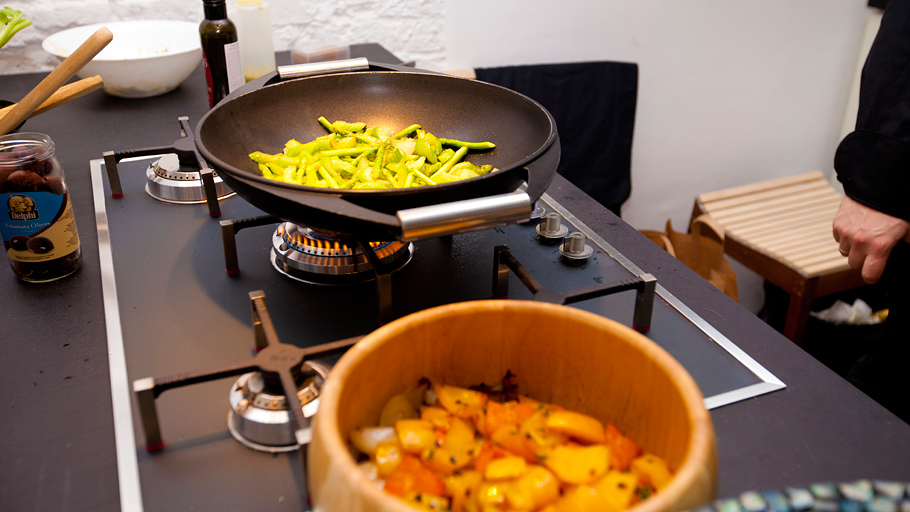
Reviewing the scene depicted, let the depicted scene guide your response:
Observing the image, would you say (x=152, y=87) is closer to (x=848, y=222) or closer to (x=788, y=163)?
(x=848, y=222)

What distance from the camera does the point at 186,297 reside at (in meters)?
0.75

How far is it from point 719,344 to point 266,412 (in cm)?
46

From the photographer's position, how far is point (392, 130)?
925 millimetres

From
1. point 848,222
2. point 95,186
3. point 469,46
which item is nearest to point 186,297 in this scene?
point 95,186

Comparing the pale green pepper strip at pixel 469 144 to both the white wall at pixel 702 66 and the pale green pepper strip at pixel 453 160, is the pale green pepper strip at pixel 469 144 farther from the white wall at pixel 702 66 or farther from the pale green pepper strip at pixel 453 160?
the white wall at pixel 702 66

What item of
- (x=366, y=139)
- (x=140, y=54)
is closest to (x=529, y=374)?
(x=366, y=139)

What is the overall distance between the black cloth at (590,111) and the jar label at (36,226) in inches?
50.7

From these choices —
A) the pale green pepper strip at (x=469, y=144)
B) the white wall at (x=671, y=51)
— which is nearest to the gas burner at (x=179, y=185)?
the pale green pepper strip at (x=469, y=144)

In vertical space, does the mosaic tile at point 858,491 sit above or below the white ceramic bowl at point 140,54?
below

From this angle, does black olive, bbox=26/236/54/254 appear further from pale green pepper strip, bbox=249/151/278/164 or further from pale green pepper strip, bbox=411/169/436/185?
pale green pepper strip, bbox=411/169/436/185

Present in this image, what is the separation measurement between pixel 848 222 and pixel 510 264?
29.2 inches

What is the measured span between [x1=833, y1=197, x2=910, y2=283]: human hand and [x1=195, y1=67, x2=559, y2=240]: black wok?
655 mm

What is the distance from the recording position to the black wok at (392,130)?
1.91 ft

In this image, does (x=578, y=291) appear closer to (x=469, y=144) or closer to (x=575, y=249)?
(x=575, y=249)
